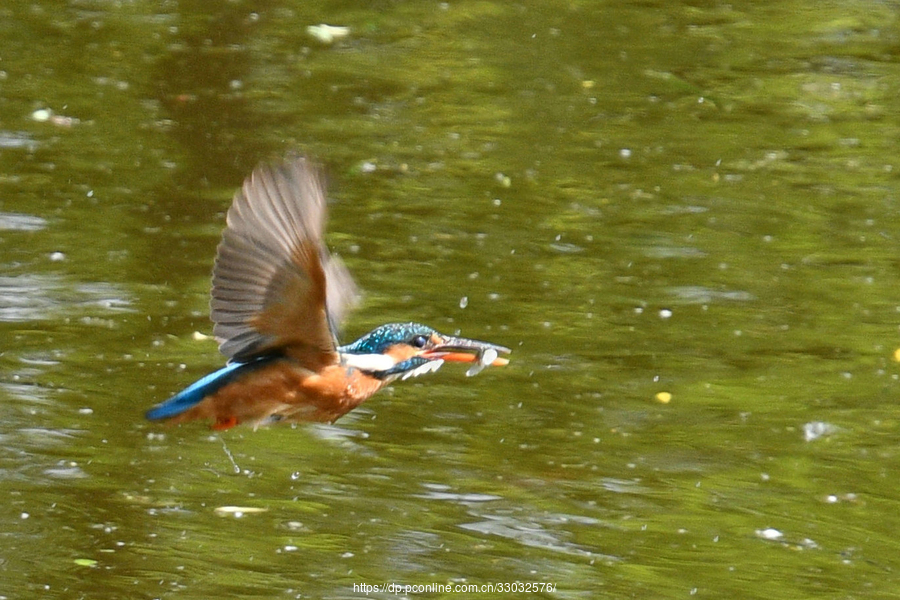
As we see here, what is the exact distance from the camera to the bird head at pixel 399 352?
13.3 ft

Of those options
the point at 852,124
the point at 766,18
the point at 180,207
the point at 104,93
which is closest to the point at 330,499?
the point at 180,207

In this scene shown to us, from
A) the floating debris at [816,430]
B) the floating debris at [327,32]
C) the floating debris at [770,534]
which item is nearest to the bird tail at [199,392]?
the floating debris at [770,534]

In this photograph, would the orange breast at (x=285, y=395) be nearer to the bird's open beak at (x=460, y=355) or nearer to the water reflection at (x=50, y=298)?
the bird's open beak at (x=460, y=355)

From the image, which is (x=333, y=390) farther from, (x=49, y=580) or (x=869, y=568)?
(x=869, y=568)

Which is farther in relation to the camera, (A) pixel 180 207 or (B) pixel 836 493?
(A) pixel 180 207

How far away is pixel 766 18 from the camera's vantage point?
1009 centimetres

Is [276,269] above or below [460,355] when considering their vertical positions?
above

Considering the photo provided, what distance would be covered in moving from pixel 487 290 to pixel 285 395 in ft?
7.71

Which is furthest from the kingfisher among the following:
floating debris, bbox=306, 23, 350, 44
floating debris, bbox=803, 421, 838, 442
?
floating debris, bbox=306, 23, 350, 44

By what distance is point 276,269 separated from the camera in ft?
12.4

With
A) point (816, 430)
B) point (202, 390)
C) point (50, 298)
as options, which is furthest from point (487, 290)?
point (202, 390)

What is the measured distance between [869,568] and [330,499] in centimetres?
155

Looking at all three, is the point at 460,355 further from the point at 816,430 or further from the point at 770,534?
the point at 816,430

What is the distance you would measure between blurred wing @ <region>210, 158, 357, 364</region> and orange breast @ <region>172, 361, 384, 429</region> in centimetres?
5
